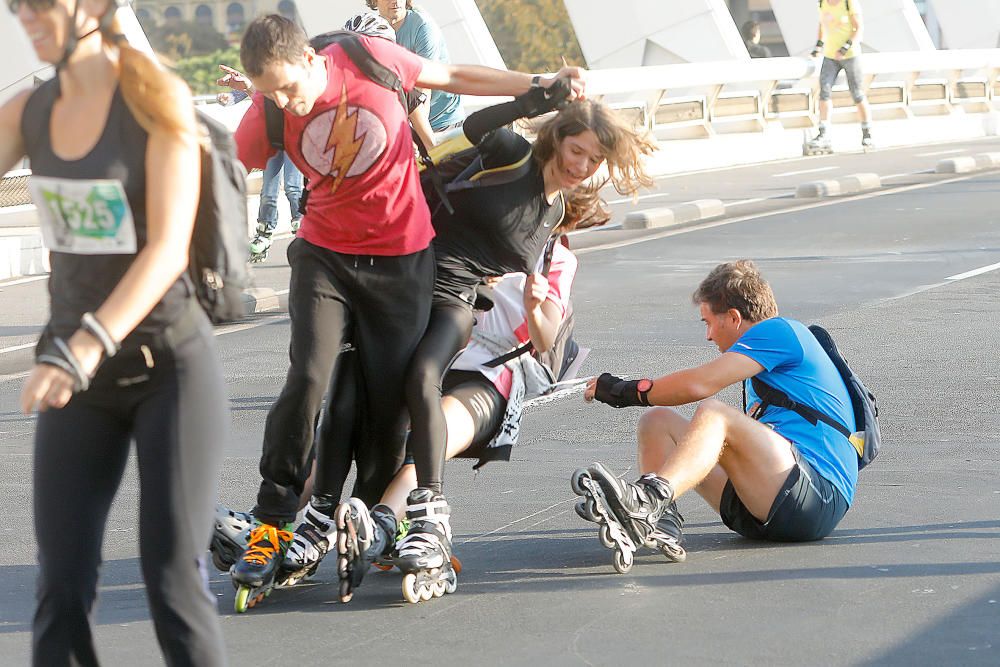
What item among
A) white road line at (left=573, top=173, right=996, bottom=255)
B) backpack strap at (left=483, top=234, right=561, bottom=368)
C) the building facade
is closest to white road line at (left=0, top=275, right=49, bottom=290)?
white road line at (left=573, top=173, right=996, bottom=255)

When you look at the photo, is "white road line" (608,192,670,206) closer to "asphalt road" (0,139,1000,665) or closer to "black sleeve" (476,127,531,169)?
"asphalt road" (0,139,1000,665)

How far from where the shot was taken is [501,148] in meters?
5.41

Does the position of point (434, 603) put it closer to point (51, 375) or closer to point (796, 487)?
point (796, 487)

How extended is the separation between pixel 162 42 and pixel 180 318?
9398cm

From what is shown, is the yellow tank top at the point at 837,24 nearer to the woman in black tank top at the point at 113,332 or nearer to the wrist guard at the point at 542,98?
the wrist guard at the point at 542,98

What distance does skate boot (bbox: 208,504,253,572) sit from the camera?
16.6 feet

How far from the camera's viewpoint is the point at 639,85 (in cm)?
2281

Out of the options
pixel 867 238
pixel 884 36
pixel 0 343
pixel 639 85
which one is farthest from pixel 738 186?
pixel 884 36

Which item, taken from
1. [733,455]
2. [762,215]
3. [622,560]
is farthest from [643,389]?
[762,215]

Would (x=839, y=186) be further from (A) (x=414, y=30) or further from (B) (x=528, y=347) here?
(B) (x=528, y=347)

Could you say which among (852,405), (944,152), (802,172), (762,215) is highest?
(852,405)

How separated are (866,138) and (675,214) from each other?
997cm

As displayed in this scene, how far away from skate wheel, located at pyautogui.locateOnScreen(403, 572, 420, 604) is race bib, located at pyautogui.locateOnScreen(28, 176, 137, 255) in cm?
193

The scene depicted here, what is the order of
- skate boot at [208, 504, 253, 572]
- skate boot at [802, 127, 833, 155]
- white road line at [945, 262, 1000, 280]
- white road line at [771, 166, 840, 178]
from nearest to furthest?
skate boot at [208, 504, 253, 572], white road line at [945, 262, 1000, 280], white road line at [771, 166, 840, 178], skate boot at [802, 127, 833, 155]
